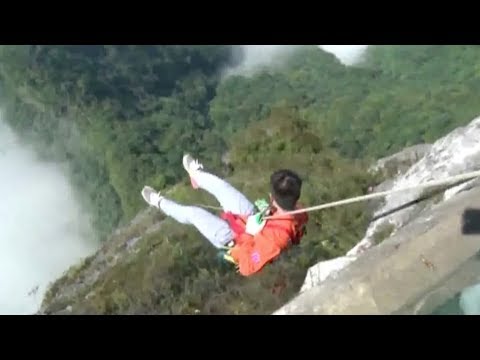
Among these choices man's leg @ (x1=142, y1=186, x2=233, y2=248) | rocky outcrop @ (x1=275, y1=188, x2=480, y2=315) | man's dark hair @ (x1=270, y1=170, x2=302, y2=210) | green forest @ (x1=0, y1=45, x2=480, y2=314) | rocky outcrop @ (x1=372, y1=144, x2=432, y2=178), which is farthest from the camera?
green forest @ (x1=0, y1=45, x2=480, y2=314)

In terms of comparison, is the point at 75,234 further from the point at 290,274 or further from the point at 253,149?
the point at 290,274

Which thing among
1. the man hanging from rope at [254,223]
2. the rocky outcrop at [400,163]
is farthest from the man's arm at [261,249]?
the rocky outcrop at [400,163]

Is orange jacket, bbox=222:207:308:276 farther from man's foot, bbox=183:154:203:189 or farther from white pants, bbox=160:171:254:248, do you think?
man's foot, bbox=183:154:203:189

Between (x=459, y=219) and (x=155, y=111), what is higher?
(x=155, y=111)

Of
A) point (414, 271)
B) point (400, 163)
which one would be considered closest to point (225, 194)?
point (414, 271)

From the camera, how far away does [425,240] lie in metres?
3.95

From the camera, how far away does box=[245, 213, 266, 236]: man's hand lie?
4426 millimetres

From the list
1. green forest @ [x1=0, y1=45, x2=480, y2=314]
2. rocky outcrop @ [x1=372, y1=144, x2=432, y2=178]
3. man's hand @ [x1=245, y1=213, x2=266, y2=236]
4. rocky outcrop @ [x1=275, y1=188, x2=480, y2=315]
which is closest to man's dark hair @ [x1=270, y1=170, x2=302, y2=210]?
man's hand @ [x1=245, y1=213, x2=266, y2=236]

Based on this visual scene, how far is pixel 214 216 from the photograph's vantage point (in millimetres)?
4660

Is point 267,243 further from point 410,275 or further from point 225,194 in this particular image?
point 410,275

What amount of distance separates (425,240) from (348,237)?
3.36m

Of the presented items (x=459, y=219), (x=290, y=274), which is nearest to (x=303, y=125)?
(x=290, y=274)

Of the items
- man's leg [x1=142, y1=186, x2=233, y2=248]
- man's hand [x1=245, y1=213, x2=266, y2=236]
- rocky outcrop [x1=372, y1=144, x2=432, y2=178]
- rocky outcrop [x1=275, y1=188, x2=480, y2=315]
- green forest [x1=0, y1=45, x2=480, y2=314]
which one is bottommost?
rocky outcrop [x1=275, y1=188, x2=480, y2=315]

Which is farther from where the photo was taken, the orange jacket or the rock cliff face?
the orange jacket
